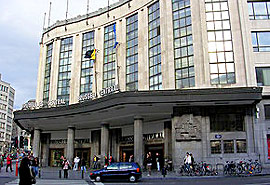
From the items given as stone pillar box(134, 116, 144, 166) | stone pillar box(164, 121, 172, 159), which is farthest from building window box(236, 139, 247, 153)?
stone pillar box(134, 116, 144, 166)

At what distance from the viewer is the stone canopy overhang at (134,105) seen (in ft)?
89.8

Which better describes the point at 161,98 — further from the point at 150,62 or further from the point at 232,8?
the point at 232,8

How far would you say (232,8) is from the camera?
31.6m

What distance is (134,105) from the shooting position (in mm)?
29266

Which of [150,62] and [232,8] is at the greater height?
[232,8]

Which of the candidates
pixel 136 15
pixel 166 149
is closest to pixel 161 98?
pixel 166 149

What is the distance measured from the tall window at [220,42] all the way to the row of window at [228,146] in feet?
20.5

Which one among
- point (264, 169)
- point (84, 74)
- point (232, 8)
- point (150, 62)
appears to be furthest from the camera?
point (84, 74)

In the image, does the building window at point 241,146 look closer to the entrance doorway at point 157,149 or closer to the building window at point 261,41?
the entrance doorway at point 157,149

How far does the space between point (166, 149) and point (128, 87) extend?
10056mm

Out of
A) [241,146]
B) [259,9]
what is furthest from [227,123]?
[259,9]

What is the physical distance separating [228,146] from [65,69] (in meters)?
28.7

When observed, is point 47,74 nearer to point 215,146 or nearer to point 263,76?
point 215,146

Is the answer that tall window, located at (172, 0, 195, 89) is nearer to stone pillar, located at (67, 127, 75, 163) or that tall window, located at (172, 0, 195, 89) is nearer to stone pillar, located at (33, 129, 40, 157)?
stone pillar, located at (67, 127, 75, 163)
